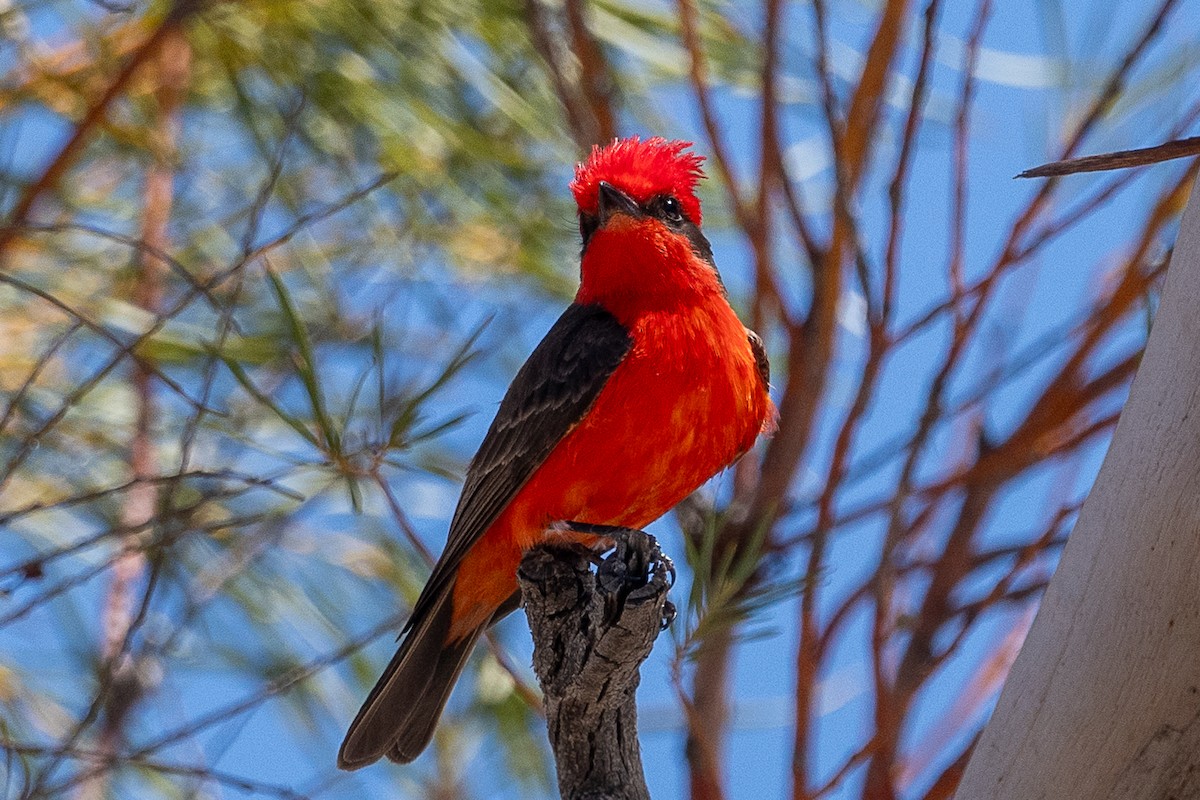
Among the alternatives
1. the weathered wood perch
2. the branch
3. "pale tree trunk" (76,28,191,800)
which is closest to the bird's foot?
the weathered wood perch

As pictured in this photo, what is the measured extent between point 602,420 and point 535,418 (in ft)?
0.58

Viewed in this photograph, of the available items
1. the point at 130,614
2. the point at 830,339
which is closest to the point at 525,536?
the point at 830,339

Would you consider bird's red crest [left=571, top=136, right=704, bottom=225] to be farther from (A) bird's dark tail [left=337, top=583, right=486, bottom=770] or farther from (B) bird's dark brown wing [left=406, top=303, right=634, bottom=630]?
(A) bird's dark tail [left=337, top=583, right=486, bottom=770]

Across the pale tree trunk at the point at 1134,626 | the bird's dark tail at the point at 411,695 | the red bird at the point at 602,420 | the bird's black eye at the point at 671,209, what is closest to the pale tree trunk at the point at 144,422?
the bird's dark tail at the point at 411,695

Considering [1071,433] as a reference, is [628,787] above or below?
below

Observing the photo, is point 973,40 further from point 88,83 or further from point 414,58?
point 88,83

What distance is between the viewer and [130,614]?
13.1ft

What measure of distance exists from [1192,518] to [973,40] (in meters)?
1.46

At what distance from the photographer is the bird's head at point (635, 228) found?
3.64m

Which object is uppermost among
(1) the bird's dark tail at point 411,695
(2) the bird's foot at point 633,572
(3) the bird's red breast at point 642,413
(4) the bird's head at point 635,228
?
(4) the bird's head at point 635,228

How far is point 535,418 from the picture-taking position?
3.41m

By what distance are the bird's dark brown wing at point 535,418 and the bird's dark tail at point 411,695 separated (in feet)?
0.45

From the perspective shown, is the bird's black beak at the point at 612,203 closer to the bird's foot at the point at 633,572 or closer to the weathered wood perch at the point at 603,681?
the bird's foot at the point at 633,572

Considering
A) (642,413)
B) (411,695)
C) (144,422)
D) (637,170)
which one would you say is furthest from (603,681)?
(144,422)
